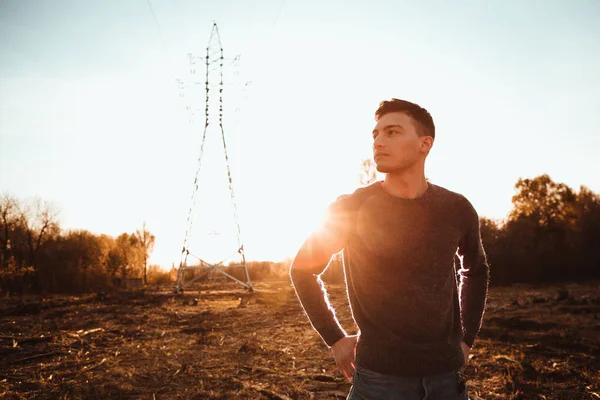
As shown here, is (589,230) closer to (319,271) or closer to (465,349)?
(465,349)

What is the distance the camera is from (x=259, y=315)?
14930 millimetres

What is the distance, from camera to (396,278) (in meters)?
2.40

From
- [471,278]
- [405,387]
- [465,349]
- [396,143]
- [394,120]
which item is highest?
[394,120]

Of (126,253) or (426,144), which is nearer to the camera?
(426,144)

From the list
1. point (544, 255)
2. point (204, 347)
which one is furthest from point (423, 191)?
point (544, 255)

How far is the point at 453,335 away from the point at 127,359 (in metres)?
7.80

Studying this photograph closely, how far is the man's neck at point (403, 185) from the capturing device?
8.73ft

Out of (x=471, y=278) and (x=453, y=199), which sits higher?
(x=453, y=199)

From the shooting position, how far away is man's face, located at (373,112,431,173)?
8.55ft

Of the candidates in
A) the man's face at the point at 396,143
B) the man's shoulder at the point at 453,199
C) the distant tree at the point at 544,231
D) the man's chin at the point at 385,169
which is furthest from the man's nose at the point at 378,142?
the distant tree at the point at 544,231

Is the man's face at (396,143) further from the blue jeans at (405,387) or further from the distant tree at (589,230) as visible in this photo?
the distant tree at (589,230)

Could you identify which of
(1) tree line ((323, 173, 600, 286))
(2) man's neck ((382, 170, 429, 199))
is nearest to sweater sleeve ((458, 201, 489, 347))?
(2) man's neck ((382, 170, 429, 199))

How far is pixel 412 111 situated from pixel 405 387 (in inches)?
68.1

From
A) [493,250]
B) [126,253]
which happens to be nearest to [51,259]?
[126,253]
